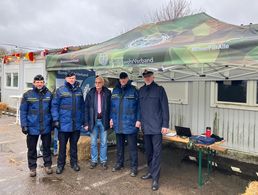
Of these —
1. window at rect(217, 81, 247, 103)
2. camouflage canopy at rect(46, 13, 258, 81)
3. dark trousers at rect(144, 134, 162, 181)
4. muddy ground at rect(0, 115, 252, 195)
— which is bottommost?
muddy ground at rect(0, 115, 252, 195)

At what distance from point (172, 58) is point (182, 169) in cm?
253

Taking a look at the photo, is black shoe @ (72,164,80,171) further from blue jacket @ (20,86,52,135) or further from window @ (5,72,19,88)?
window @ (5,72,19,88)

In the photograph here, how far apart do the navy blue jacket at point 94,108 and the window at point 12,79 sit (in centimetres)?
981

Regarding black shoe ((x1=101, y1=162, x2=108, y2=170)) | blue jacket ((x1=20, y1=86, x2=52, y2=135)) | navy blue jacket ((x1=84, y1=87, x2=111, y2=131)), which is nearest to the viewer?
blue jacket ((x1=20, y1=86, x2=52, y2=135))

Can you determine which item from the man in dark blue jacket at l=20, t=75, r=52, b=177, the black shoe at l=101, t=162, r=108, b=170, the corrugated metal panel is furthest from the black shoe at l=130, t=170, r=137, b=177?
the corrugated metal panel

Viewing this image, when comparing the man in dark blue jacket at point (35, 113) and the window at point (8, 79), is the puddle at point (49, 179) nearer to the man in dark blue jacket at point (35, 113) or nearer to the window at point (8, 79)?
the man in dark blue jacket at point (35, 113)

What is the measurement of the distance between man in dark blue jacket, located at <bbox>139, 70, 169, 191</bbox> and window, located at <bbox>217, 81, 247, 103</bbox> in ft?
7.68

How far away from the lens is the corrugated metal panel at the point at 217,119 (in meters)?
5.45

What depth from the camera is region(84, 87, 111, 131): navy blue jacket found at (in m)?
4.65

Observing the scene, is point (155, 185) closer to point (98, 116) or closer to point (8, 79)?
point (98, 116)

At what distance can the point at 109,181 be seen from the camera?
430cm

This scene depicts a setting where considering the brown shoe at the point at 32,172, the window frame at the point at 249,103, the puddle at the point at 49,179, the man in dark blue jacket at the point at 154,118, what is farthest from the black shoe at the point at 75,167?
the window frame at the point at 249,103

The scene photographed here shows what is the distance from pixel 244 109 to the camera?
18.0 ft

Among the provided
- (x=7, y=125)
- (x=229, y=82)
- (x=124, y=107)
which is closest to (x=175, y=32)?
(x=124, y=107)
